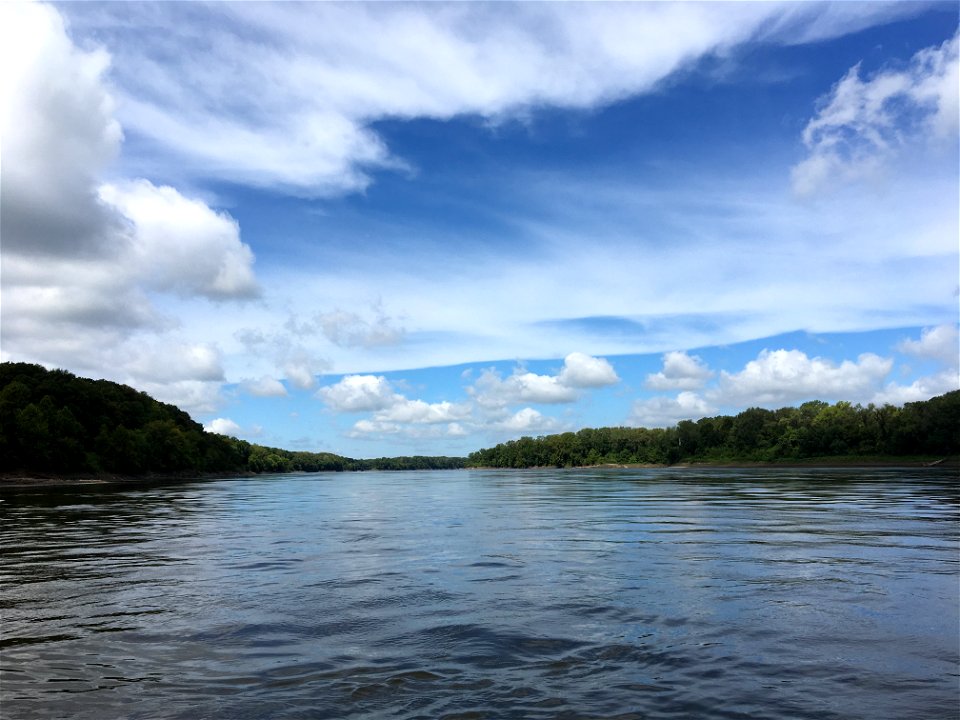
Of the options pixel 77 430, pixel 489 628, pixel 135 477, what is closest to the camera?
pixel 489 628

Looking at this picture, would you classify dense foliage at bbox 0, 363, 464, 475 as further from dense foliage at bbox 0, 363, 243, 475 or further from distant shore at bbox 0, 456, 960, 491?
distant shore at bbox 0, 456, 960, 491

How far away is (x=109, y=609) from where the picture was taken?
15.6m

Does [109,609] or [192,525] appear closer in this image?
[109,609]

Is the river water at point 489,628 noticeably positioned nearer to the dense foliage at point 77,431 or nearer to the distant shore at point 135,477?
the distant shore at point 135,477

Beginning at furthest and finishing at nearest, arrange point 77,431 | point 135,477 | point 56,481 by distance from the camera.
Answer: point 135,477 < point 77,431 < point 56,481

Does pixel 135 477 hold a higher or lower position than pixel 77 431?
lower

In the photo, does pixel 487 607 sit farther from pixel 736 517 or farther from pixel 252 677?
pixel 736 517

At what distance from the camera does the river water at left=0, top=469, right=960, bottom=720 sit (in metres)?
9.54

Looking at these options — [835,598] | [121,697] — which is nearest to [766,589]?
[835,598]

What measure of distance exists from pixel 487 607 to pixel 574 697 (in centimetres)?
623

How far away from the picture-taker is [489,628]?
13.6 meters

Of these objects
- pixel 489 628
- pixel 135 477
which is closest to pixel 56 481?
pixel 135 477

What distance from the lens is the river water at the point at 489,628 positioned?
9539mm

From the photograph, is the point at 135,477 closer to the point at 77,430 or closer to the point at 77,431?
the point at 77,431
